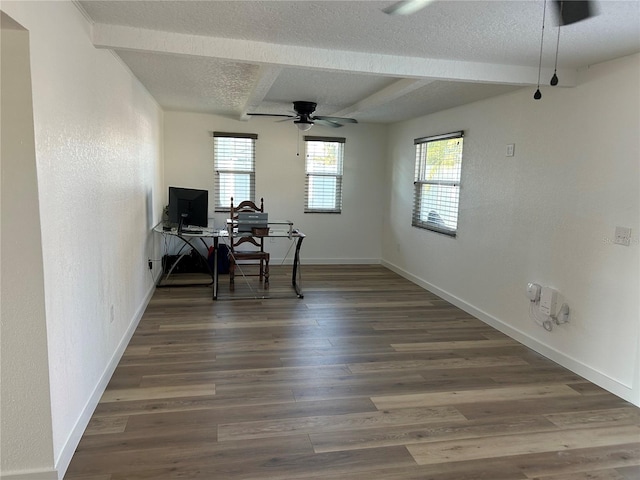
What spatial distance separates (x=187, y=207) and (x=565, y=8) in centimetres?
A: 430

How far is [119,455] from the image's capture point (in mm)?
2182

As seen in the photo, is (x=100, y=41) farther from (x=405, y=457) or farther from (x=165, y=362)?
(x=405, y=457)

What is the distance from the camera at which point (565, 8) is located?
1.68 m

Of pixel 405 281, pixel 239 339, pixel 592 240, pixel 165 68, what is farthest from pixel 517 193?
pixel 165 68

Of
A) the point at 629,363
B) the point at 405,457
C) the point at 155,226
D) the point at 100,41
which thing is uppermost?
the point at 100,41

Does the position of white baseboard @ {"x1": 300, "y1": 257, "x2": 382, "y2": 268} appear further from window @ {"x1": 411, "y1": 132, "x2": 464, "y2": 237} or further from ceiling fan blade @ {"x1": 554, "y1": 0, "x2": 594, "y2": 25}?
ceiling fan blade @ {"x1": 554, "y1": 0, "x2": 594, "y2": 25}

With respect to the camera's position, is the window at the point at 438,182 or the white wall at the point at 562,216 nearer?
the white wall at the point at 562,216

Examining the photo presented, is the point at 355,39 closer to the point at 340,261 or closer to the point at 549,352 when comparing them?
the point at 549,352

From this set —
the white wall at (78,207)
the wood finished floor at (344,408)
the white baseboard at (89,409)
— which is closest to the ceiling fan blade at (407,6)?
the white wall at (78,207)

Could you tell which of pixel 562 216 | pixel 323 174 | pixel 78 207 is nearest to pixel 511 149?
pixel 562 216

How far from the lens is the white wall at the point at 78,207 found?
186cm

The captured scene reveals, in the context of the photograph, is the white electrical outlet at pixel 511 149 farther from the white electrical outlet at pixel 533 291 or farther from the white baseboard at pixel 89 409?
the white baseboard at pixel 89 409

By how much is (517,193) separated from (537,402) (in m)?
1.93

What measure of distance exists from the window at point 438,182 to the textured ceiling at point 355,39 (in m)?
1.27
